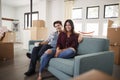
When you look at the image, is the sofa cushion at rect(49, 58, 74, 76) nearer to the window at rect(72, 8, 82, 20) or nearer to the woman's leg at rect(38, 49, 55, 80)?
the woman's leg at rect(38, 49, 55, 80)

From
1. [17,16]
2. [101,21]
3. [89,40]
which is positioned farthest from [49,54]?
[17,16]

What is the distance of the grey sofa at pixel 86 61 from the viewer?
174 cm

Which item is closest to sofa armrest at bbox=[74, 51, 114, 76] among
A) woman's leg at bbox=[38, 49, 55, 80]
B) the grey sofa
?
the grey sofa

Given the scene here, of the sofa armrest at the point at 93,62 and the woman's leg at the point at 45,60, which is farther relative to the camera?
the woman's leg at the point at 45,60

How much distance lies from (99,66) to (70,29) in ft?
2.77

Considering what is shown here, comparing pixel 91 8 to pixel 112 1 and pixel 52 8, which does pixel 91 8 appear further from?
pixel 52 8

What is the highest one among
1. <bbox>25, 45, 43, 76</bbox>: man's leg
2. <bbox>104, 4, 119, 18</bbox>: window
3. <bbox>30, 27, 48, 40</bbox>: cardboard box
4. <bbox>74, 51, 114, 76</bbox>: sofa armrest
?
<bbox>104, 4, 119, 18</bbox>: window

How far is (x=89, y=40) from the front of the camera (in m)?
2.34

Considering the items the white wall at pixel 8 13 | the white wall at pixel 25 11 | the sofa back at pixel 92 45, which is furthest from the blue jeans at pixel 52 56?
the white wall at pixel 8 13

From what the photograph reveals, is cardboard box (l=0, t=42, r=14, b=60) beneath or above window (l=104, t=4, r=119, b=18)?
beneath

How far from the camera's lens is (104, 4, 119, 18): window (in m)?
4.53

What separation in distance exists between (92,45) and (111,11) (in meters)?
2.91

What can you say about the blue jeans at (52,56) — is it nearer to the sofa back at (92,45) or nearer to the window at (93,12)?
the sofa back at (92,45)

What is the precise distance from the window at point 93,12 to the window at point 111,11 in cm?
34
